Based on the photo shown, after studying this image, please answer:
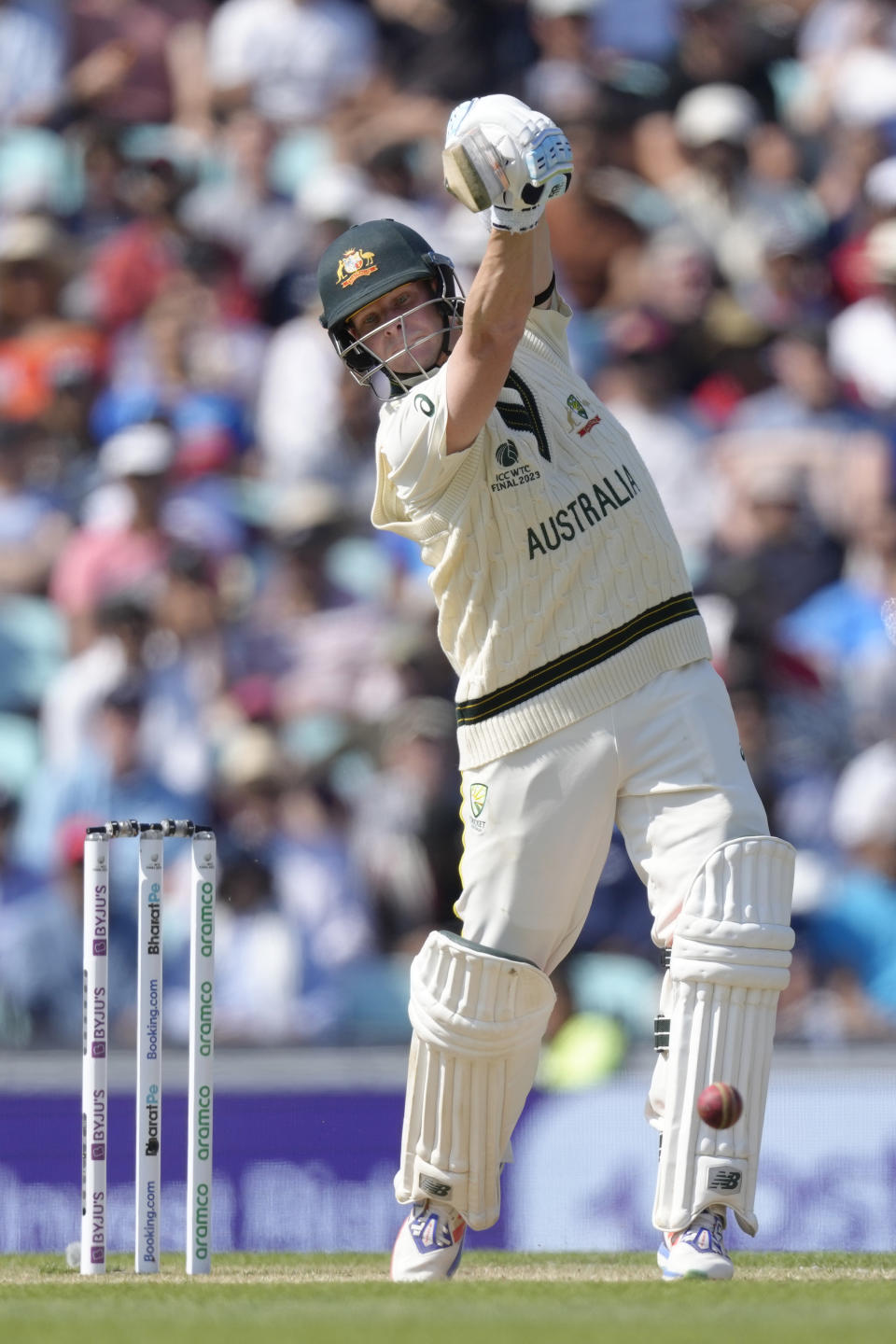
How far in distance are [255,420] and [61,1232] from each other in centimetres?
385

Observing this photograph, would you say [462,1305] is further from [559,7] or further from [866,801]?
[559,7]

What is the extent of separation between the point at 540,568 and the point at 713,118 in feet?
17.3

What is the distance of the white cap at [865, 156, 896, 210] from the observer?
848 centimetres

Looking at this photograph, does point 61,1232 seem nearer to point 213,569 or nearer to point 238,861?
point 238,861

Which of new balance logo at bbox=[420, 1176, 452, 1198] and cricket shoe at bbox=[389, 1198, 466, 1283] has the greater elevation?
new balance logo at bbox=[420, 1176, 452, 1198]

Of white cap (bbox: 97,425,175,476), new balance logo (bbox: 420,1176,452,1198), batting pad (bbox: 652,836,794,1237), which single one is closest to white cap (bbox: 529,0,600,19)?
white cap (bbox: 97,425,175,476)

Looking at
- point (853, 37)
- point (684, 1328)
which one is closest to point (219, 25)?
point (853, 37)

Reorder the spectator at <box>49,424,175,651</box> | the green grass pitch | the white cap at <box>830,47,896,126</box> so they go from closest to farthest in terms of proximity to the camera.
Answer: the green grass pitch
the spectator at <box>49,424,175,651</box>
the white cap at <box>830,47,896,126</box>

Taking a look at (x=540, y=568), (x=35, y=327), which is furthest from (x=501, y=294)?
(x=35, y=327)

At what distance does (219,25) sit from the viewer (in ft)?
30.8

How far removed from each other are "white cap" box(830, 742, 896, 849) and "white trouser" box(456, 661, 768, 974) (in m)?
3.07

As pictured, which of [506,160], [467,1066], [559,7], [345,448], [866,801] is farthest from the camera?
[559,7]

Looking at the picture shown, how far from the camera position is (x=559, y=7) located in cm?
909

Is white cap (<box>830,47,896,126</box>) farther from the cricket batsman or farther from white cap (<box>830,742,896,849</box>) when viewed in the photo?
the cricket batsman
